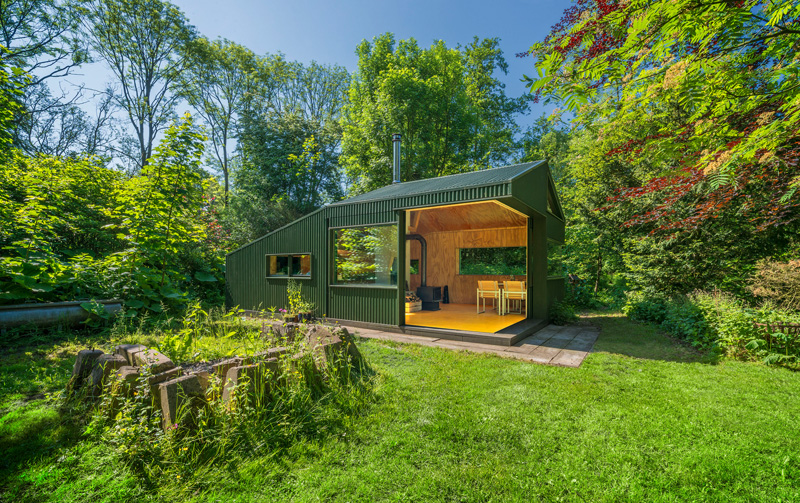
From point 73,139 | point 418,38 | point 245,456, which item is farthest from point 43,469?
point 73,139

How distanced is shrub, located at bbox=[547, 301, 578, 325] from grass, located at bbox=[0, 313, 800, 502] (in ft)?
12.3

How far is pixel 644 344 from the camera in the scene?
5.77 meters

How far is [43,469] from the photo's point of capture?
6.60 ft

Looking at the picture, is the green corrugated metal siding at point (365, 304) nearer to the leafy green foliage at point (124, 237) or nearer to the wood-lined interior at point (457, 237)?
the leafy green foliage at point (124, 237)

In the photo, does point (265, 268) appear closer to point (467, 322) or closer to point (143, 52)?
point (467, 322)

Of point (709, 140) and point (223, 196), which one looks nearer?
point (709, 140)

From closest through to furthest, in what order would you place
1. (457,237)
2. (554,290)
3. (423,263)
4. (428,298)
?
(554,290)
(428,298)
(457,237)
(423,263)

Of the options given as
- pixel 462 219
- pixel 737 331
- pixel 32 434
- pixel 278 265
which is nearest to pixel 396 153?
pixel 462 219

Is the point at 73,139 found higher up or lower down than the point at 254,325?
higher up

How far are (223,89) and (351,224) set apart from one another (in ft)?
62.7

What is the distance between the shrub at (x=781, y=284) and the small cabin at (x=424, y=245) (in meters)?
3.57

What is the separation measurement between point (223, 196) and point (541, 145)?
1979 centimetres

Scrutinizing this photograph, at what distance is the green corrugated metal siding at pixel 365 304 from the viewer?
6586 mm

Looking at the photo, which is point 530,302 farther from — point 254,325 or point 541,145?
point 541,145
